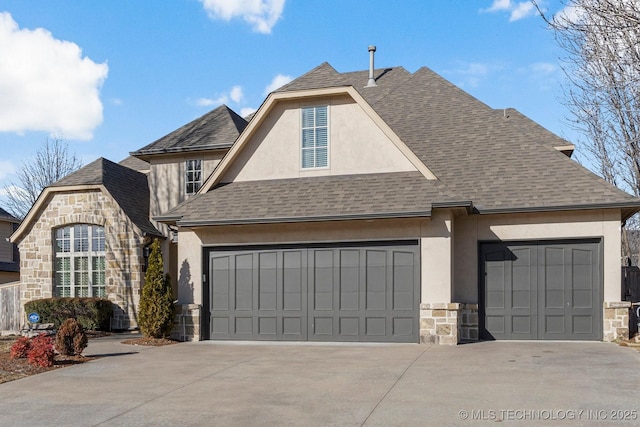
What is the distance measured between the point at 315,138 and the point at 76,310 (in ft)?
31.6

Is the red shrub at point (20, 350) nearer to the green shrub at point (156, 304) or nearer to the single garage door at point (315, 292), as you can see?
the green shrub at point (156, 304)

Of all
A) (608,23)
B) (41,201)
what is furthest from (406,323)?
(41,201)

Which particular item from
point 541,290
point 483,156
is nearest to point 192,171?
point 483,156

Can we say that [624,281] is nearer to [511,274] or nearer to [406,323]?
[511,274]

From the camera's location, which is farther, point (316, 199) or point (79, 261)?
point (79, 261)

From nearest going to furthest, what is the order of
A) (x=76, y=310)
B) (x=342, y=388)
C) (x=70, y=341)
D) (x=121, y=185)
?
(x=342, y=388), (x=70, y=341), (x=76, y=310), (x=121, y=185)

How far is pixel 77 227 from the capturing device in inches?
814

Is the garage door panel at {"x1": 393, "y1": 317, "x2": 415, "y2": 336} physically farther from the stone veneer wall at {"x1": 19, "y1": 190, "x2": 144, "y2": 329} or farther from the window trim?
the window trim

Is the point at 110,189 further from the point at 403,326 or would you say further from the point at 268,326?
the point at 403,326

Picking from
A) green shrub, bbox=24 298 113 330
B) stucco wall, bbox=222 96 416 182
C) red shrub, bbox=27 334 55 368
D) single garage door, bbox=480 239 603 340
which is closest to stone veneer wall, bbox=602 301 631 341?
single garage door, bbox=480 239 603 340

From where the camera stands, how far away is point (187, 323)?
52.7ft

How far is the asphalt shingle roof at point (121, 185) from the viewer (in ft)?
66.8

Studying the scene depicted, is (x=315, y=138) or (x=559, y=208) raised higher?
(x=315, y=138)

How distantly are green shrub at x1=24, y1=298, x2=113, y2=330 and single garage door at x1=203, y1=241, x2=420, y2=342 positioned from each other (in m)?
5.04
